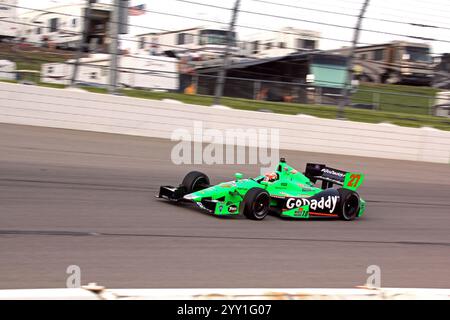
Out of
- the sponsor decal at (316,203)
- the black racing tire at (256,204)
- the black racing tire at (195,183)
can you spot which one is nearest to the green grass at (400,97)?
the sponsor decal at (316,203)

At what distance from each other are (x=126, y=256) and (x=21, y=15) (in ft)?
24.0

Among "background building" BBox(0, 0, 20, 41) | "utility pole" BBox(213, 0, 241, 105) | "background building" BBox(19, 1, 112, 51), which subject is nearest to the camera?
"background building" BBox(0, 0, 20, 41)

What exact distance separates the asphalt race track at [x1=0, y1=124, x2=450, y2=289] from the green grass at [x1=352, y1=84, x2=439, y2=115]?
4.05 m

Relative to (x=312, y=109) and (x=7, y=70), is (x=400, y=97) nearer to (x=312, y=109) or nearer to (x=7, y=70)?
(x=312, y=109)

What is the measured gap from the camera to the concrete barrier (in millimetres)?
11523

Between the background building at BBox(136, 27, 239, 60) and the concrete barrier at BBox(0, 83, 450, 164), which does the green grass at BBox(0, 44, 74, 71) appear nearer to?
the concrete barrier at BBox(0, 83, 450, 164)

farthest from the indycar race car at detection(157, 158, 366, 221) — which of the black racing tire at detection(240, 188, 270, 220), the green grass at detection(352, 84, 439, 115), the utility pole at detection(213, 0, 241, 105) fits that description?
the green grass at detection(352, 84, 439, 115)

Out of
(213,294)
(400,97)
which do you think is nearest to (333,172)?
(213,294)

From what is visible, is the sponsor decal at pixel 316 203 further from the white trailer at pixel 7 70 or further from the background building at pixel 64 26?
the white trailer at pixel 7 70

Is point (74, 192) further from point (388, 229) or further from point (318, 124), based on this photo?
point (318, 124)

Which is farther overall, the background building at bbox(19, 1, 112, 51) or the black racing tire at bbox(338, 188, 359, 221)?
the background building at bbox(19, 1, 112, 51)

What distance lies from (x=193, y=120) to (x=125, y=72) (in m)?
1.51

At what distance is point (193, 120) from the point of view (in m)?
12.3

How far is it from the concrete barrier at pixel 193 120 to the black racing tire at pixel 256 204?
5.32 metres
